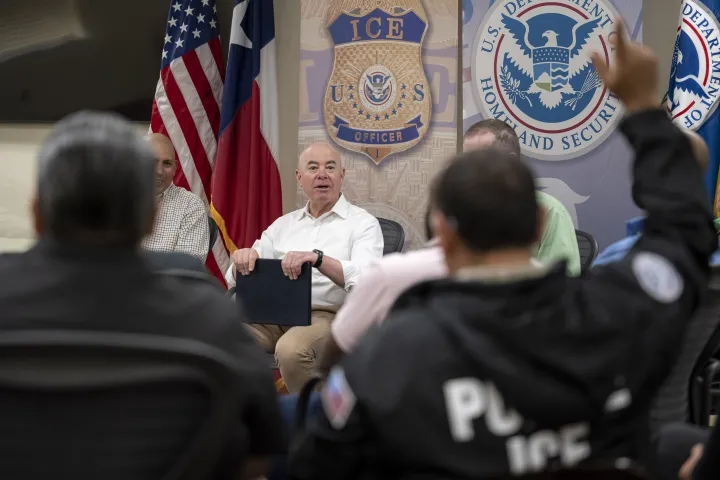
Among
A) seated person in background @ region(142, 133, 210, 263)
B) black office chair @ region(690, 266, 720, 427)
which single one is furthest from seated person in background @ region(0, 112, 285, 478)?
seated person in background @ region(142, 133, 210, 263)

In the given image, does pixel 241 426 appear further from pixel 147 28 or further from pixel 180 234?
pixel 147 28

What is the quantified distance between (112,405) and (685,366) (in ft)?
5.05

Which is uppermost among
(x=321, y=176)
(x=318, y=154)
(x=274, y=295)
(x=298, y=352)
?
(x=318, y=154)

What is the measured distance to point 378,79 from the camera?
175 inches

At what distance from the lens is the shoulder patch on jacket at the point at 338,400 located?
1050 millimetres

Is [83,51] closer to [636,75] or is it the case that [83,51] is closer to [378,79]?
[378,79]

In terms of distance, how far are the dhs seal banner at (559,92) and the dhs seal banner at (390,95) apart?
0.18 meters

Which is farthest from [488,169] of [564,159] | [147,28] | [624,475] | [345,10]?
[147,28]

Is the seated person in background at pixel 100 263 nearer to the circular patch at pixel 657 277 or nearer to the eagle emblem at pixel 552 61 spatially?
the circular patch at pixel 657 277

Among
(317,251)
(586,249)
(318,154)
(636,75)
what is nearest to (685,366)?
(636,75)

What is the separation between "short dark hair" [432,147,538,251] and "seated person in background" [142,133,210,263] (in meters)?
2.74

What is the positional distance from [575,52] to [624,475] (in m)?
3.47

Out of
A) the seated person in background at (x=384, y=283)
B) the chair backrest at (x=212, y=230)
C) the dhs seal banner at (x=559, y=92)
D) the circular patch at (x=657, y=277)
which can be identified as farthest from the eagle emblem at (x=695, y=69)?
the circular patch at (x=657, y=277)

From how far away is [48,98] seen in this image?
475cm
